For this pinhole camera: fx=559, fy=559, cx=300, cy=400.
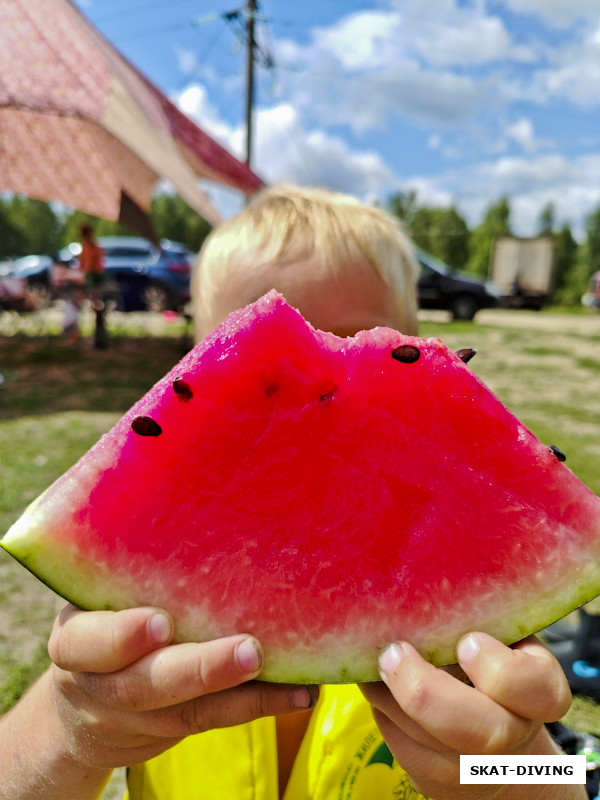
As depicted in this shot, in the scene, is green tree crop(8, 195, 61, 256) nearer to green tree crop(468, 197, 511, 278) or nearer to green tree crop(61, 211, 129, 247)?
green tree crop(61, 211, 129, 247)

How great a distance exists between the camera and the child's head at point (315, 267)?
1.23m

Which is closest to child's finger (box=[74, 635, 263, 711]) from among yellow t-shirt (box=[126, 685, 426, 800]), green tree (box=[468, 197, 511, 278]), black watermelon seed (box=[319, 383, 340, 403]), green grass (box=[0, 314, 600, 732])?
black watermelon seed (box=[319, 383, 340, 403])

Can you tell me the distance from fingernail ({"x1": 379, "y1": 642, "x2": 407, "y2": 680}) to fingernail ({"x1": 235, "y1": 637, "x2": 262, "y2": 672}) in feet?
0.53

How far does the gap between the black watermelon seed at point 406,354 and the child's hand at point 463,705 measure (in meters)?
0.38

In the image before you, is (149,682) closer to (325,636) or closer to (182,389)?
(325,636)

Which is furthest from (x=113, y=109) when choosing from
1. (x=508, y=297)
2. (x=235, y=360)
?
(x=508, y=297)

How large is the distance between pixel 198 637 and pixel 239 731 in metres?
0.45

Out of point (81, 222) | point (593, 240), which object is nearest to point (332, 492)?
point (593, 240)

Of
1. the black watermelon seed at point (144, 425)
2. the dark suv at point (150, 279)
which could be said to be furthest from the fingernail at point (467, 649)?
the dark suv at point (150, 279)

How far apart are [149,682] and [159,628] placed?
0.06 m

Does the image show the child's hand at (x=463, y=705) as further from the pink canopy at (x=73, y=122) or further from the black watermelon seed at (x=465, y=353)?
the pink canopy at (x=73, y=122)

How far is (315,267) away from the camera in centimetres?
123

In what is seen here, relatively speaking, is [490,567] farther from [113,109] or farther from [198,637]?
[113,109]

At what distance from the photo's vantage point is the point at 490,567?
863 mm
